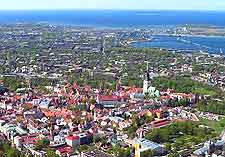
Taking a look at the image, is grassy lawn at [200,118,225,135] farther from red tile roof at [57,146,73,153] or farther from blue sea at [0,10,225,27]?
blue sea at [0,10,225,27]

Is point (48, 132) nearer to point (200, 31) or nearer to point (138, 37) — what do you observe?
point (138, 37)

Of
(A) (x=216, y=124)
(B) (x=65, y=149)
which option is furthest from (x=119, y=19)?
(B) (x=65, y=149)

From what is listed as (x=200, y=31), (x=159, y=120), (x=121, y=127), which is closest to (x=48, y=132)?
(x=121, y=127)

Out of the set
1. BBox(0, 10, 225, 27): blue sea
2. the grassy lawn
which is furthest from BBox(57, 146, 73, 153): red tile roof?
BBox(0, 10, 225, 27): blue sea

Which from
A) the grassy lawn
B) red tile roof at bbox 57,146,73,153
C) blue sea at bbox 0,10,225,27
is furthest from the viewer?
blue sea at bbox 0,10,225,27

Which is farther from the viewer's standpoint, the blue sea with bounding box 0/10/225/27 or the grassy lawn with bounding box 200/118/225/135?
the blue sea with bounding box 0/10/225/27

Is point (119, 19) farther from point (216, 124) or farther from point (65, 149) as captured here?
point (65, 149)

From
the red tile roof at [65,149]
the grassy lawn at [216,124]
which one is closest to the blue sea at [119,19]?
the grassy lawn at [216,124]

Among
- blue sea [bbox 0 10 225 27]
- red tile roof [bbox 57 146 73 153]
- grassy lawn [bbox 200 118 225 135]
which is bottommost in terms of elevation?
blue sea [bbox 0 10 225 27]

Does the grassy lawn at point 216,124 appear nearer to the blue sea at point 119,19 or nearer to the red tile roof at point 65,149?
the red tile roof at point 65,149
